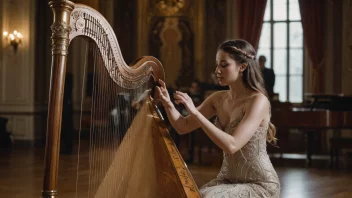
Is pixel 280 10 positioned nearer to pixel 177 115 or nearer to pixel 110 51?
pixel 177 115

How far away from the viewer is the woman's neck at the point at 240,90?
231 cm

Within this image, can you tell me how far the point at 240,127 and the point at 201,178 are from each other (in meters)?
3.48

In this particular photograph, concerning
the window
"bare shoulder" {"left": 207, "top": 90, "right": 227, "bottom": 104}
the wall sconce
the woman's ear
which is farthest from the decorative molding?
the window

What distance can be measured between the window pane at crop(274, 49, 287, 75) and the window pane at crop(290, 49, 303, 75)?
0.14 meters

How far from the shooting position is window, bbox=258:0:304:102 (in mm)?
10812

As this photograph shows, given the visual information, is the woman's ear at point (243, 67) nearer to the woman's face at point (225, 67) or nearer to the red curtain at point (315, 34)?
the woman's face at point (225, 67)

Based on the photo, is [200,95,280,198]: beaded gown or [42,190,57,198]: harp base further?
[200,95,280,198]: beaded gown

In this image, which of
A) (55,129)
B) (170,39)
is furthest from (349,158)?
(55,129)

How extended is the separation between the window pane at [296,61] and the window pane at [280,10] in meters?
0.70

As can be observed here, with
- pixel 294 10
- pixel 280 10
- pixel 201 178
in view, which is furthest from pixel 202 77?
pixel 201 178

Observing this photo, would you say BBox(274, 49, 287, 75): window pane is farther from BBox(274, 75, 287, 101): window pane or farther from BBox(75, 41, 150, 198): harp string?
BBox(75, 41, 150, 198): harp string

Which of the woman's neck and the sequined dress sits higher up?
the woman's neck

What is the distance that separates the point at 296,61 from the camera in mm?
10852

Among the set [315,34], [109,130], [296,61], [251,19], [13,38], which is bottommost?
[109,130]
